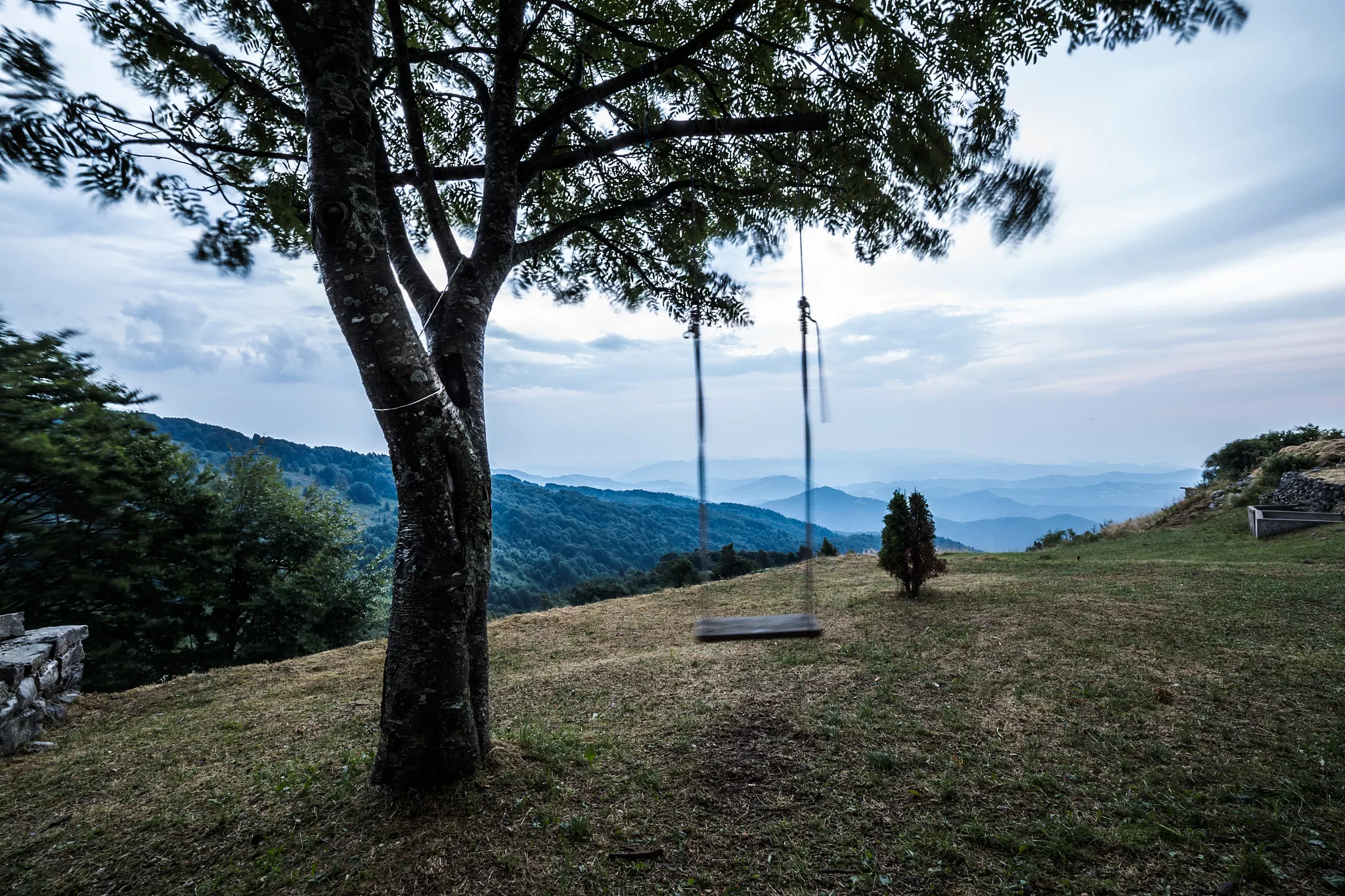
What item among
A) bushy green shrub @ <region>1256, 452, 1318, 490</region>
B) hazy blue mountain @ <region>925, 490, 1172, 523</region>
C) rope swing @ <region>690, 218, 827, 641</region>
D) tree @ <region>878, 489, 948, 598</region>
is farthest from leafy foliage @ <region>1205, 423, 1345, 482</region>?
hazy blue mountain @ <region>925, 490, 1172, 523</region>

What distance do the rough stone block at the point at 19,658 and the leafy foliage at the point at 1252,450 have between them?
96.2ft

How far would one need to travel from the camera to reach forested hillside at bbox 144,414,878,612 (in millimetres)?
30766

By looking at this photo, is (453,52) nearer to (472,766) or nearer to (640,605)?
(472,766)

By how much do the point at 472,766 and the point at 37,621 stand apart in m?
8.36

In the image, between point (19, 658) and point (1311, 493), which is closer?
point (19, 658)

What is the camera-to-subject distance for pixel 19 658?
15.7 ft

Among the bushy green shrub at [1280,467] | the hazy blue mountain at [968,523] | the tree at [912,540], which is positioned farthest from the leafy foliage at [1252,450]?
the hazy blue mountain at [968,523]

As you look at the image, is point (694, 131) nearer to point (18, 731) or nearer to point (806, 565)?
point (806, 565)

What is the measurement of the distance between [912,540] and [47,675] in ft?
34.9

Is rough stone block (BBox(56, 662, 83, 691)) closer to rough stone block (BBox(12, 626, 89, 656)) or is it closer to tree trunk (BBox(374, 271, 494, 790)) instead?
rough stone block (BBox(12, 626, 89, 656))

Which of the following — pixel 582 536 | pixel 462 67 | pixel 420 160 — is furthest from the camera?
pixel 582 536

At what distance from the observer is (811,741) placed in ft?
12.4

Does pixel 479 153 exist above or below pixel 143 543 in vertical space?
above

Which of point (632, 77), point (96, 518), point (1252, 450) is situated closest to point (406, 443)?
point (632, 77)
